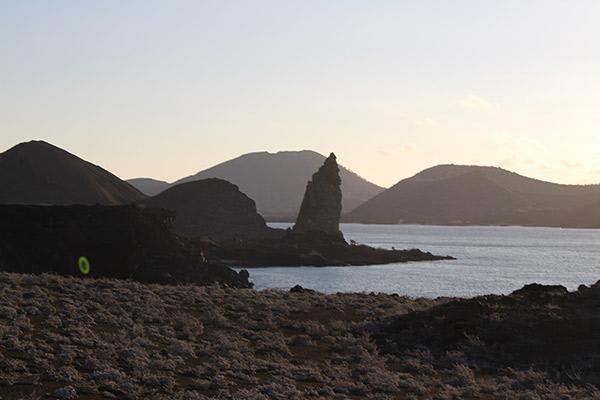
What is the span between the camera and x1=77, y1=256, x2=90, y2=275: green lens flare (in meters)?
72.1

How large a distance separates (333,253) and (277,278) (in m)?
44.4

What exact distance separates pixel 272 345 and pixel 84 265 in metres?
51.3

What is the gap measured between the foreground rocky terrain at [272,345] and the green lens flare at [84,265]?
1433 inches

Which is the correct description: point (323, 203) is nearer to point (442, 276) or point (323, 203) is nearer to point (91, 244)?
point (442, 276)

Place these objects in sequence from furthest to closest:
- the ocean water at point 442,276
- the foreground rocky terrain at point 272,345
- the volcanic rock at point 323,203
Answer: the volcanic rock at point 323,203
the ocean water at point 442,276
the foreground rocky terrain at point 272,345

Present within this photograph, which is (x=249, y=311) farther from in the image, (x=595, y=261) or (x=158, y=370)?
(x=595, y=261)

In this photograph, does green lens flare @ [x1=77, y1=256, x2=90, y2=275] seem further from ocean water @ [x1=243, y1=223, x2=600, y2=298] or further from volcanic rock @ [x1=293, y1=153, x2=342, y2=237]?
volcanic rock @ [x1=293, y1=153, x2=342, y2=237]

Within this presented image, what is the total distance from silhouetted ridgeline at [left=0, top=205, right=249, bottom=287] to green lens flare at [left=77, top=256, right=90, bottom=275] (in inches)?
11.4

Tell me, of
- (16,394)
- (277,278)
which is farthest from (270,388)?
(277,278)

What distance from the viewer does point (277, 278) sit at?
113 m

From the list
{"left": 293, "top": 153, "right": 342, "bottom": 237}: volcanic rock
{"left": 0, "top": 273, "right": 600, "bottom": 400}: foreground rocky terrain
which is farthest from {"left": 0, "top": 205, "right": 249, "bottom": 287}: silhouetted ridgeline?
{"left": 293, "top": 153, "right": 342, "bottom": 237}: volcanic rock

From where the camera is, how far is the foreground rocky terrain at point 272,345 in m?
19.1

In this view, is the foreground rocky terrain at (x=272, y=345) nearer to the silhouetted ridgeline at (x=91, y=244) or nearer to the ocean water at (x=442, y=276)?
the silhouetted ridgeline at (x=91, y=244)

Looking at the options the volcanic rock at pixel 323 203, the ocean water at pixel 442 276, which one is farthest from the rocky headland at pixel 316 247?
the ocean water at pixel 442 276
